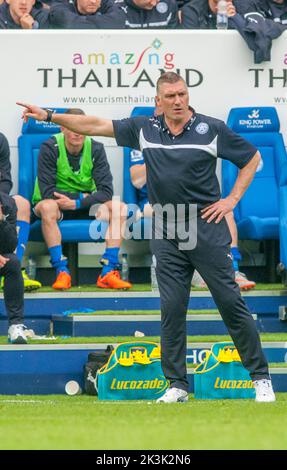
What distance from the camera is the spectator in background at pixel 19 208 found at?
478 inches

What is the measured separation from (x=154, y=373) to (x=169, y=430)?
325 centimetres

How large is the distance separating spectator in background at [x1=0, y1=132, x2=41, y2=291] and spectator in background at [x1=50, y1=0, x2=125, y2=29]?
6.07ft

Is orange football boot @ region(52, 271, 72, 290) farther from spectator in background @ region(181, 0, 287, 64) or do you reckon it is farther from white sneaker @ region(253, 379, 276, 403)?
white sneaker @ region(253, 379, 276, 403)

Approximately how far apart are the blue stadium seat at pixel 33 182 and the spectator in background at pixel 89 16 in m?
1.03

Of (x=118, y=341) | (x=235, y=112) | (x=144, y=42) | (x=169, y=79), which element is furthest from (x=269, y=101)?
(x=169, y=79)

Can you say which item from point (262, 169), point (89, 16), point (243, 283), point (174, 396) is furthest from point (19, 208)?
point (174, 396)

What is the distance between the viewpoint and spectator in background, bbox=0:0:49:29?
13.4m

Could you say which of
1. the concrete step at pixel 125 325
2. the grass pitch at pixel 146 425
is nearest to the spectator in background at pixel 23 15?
the concrete step at pixel 125 325

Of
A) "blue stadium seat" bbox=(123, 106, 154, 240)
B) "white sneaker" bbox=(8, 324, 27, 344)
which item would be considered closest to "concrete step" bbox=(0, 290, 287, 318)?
"blue stadium seat" bbox=(123, 106, 154, 240)

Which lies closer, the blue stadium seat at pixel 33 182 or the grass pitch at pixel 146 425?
the grass pitch at pixel 146 425

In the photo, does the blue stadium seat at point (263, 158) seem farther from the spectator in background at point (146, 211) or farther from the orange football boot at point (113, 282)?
the orange football boot at point (113, 282)

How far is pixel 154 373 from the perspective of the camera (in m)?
9.98

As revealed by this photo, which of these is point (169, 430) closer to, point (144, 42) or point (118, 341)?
point (118, 341)

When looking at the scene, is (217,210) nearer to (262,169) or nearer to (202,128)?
Result: (202,128)
